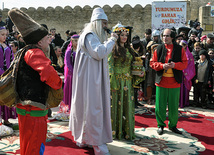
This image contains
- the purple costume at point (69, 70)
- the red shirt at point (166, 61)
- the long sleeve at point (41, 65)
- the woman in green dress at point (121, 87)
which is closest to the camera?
the long sleeve at point (41, 65)

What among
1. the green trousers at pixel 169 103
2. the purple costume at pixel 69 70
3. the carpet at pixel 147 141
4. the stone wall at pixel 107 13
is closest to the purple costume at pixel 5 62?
the carpet at pixel 147 141

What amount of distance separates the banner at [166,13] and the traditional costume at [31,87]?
11.7 m

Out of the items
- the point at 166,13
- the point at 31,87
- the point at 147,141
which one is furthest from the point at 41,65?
the point at 166,13

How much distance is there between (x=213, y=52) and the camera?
674cm

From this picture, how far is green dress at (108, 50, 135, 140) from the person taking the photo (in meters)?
3.83

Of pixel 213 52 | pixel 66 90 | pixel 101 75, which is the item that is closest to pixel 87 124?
pixel 101 75

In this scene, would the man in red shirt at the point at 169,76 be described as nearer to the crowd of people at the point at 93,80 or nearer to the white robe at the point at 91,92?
the crowd of people at the point at 93,80

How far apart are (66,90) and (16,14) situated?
3.07 meters

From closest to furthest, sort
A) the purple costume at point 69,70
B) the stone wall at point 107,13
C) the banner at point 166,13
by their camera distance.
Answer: the purple costume at point 69,70 < the banner at point 166,13 < the stone wall at point 107,13

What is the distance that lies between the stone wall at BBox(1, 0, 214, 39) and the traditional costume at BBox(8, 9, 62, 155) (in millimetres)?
15220

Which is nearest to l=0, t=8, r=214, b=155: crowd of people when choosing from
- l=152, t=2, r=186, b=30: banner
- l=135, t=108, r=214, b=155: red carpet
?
l=135, t=108, r=214, b=155: red carpet

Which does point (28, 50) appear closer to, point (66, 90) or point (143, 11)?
point (66, 90)

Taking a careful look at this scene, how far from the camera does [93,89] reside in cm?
311

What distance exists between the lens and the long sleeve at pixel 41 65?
2104 mm
